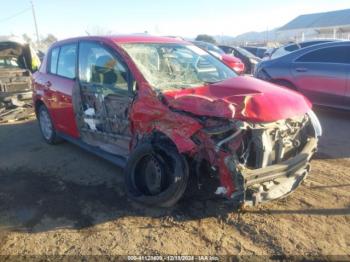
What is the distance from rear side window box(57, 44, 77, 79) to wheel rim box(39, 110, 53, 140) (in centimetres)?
103

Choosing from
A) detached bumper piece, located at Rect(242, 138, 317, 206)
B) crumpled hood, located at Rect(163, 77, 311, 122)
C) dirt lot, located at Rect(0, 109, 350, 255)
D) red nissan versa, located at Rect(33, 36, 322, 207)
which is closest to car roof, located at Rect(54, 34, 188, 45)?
red nissan versa, located at Rect(33, 36, 322, 207)

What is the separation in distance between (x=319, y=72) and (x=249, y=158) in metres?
4.84

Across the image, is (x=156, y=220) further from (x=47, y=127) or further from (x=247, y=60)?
(x=247, y=60)

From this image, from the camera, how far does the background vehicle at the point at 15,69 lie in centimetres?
967

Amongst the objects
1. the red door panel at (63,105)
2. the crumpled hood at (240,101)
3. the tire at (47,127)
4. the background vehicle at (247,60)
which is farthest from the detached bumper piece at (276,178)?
the background vehicle at (247,60)

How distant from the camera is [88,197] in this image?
14.1 feet

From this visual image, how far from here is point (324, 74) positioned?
24.4 ft

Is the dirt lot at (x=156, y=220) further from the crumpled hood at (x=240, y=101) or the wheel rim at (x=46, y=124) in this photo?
the wheel rim at (x=46, y=124)

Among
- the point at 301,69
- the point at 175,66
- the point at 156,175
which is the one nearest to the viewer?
the point at 156,175

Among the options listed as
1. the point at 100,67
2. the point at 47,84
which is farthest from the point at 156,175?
the point at 47,84

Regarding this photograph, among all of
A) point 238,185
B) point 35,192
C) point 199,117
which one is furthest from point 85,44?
point 238,185

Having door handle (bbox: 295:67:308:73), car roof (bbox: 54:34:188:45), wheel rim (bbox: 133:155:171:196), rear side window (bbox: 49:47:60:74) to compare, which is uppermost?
car roof (bbox: 54:34:188:45)

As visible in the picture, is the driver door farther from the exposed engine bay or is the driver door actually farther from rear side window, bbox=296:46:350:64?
rear side window, bbox=296:46:350:64

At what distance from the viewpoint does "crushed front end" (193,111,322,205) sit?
327cm
